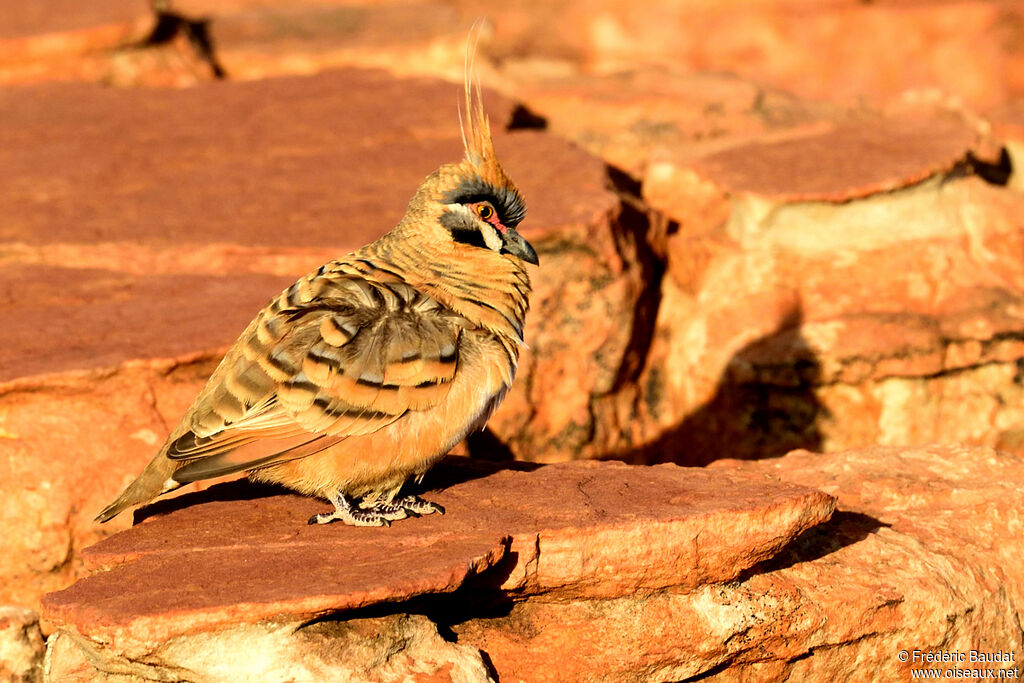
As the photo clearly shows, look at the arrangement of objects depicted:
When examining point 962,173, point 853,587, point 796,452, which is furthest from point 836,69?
point 853,587

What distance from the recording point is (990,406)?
7.75m

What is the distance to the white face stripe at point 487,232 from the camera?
5.41 metres

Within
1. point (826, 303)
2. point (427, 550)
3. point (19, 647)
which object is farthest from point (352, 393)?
point (826, 303)

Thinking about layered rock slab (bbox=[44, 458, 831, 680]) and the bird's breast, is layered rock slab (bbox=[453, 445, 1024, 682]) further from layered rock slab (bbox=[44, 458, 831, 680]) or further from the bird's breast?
the bird's breast

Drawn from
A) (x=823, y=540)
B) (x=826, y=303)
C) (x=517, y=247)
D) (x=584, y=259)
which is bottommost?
(x=823, y=540)

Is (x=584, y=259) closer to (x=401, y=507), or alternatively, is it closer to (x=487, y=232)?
(x=487, y=232)

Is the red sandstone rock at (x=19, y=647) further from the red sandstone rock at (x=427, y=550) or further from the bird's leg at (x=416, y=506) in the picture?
the bird's leg at (x=416, y=506)

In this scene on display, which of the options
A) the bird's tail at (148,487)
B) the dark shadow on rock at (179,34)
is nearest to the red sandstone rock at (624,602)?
the bird's tail at (148,487)

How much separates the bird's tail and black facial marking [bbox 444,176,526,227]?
170 centimetres

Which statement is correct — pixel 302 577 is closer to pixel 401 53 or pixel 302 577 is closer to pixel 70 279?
pixel 70 279

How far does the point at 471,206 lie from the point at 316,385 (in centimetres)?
119

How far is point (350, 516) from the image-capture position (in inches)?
190

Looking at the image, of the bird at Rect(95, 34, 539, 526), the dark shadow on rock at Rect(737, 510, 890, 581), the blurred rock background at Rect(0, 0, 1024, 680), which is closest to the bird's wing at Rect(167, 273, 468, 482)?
the bird at Rect(95, 34, 539, 526)

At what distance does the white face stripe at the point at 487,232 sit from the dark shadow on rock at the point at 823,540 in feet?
6.00
